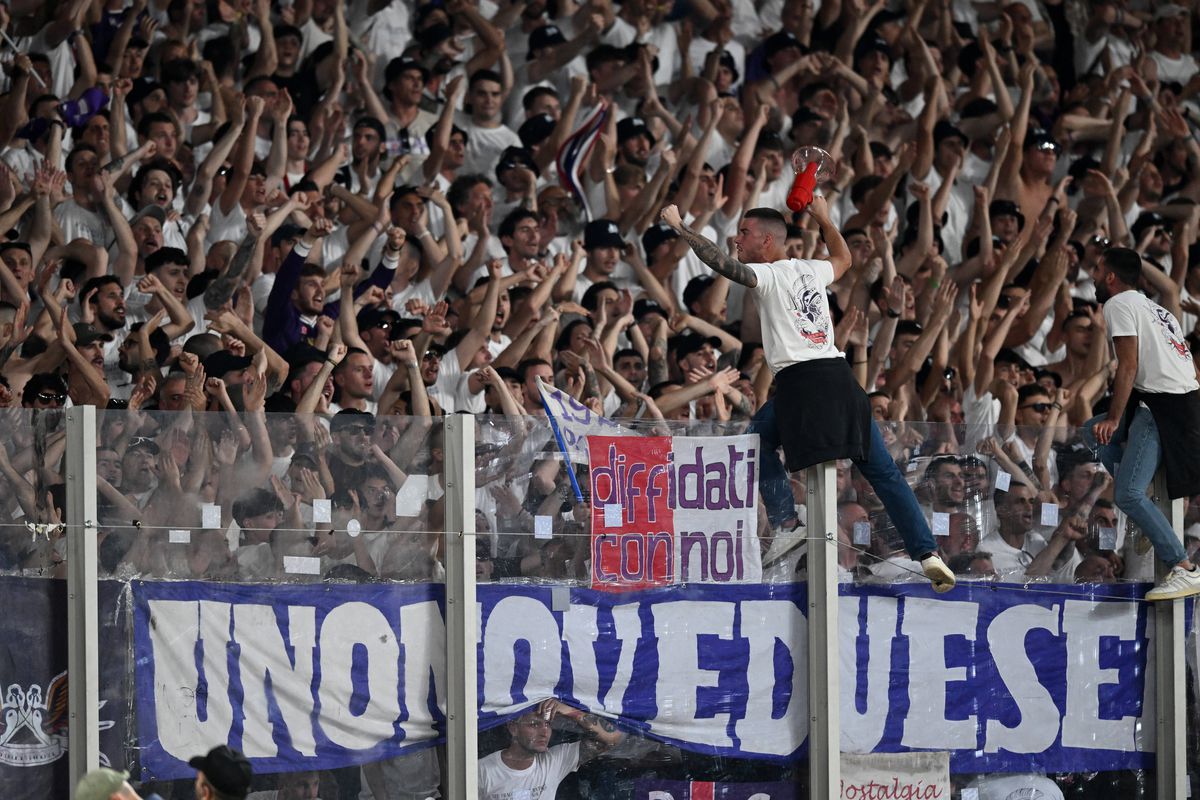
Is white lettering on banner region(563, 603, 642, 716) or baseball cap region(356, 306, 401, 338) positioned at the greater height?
baseball cap region(356, 306, 401, 338)

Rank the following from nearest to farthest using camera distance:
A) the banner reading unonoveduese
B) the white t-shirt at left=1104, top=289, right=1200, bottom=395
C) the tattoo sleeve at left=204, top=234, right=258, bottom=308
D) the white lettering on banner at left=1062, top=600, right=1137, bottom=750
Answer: the banner reading unonoveduese → the white lettering on banner at left=1062, top=600, right=1137, bottom=750 → the white t-shirt at left=1104, top=289, right=1200, bottom=395 → the tattoo sleeve at left=204, top=234, right=258, bottom=308

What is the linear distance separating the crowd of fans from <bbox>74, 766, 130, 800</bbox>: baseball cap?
6.79 ft

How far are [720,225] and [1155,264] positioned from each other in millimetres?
3670

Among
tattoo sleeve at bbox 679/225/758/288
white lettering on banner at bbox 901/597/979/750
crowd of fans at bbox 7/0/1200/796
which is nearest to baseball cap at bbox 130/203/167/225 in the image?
crowd of fans at bbox 7/0/1200/796

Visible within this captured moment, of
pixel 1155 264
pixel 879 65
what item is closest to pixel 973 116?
pixel 879 65

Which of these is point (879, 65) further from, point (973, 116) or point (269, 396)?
point (269, 396)

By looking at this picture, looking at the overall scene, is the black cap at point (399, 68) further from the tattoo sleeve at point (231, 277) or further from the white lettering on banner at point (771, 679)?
the white lettering on banner at point (771, 679)

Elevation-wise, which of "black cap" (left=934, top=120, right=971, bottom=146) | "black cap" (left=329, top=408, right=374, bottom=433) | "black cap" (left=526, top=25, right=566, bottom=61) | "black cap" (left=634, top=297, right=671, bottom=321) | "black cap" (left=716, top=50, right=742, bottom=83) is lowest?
"black cap" (left=329, top=408, right=374, bottom=433)

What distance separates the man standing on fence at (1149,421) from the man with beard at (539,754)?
2.95 meters

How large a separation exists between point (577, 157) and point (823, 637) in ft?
19.2

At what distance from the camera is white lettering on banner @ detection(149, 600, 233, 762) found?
755cm

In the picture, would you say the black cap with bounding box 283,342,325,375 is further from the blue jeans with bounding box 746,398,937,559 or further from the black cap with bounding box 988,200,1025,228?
the black cap with bounding box 988,200,1025,228

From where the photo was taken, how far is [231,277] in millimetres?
11164

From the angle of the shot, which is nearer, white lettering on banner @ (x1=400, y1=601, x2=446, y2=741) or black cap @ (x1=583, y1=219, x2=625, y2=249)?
white lettering on banner @ (x1=400, y1=601, x2=446, y2=741)
